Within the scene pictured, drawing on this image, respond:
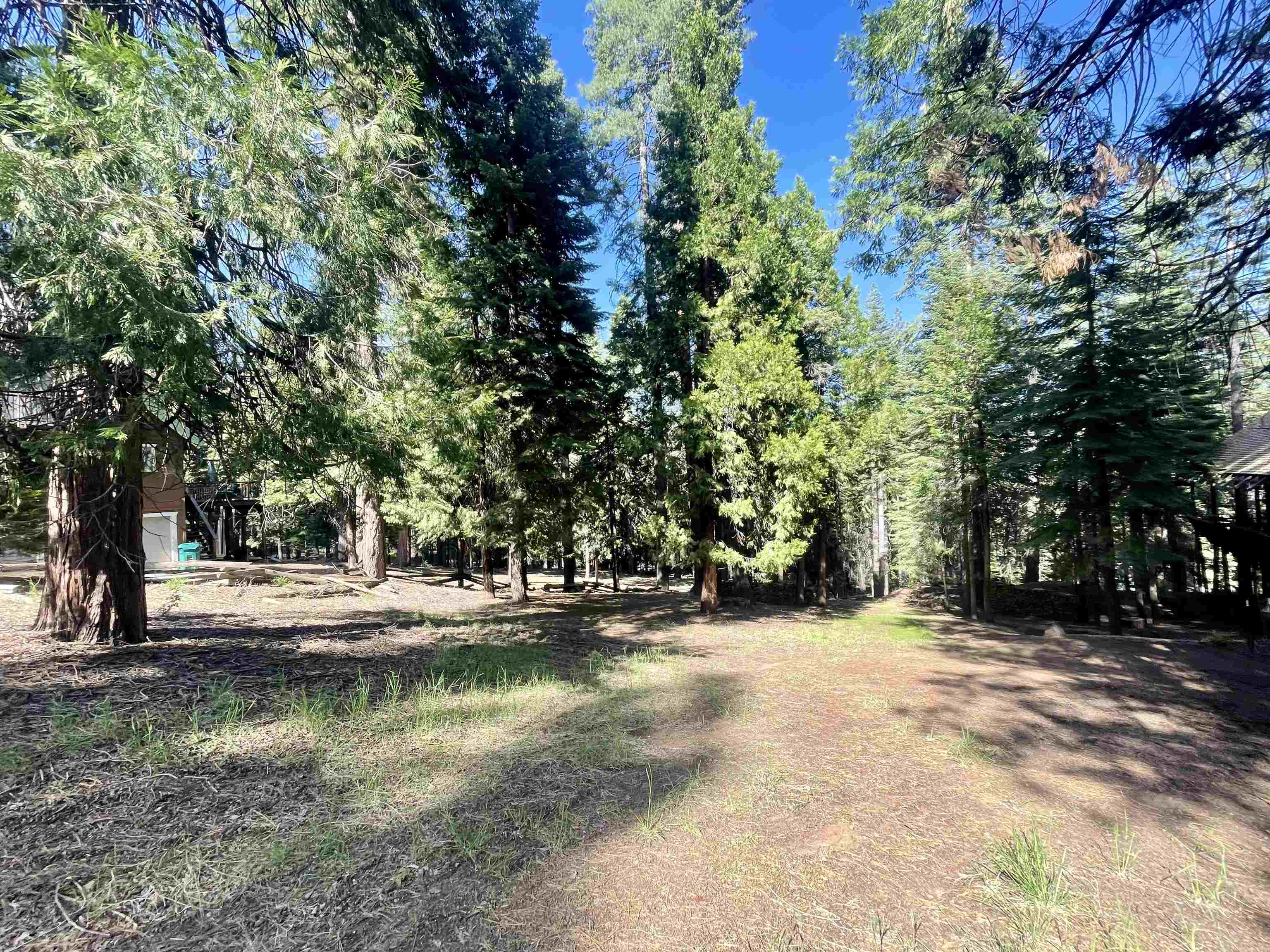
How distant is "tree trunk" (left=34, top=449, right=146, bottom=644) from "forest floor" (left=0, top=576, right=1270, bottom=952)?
279 millimetres

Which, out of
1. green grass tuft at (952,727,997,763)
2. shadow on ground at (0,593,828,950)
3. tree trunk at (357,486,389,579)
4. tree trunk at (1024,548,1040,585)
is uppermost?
tree trunk at (357,486,389,579)

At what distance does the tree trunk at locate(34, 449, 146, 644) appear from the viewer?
185 inches

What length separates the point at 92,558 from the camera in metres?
4.78

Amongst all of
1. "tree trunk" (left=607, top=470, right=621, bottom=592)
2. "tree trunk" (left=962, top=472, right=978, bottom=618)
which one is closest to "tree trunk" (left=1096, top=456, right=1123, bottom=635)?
"tree trunk" (left=962, top=472, right=978, bottom=618)

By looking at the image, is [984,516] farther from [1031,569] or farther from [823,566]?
[1031,569]

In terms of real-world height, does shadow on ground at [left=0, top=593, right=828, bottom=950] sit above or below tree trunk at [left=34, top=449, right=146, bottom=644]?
below

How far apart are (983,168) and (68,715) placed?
760 centimetres

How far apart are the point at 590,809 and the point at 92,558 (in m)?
4.85

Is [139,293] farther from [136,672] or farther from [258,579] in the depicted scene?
[258,579]

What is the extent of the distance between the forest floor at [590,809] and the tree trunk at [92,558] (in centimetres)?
28

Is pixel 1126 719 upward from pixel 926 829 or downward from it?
downward

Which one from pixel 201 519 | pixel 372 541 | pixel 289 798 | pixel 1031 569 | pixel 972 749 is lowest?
pixel 1031 569

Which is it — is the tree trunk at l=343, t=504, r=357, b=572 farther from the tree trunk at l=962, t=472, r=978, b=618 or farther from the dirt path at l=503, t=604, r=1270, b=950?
the tree trunk at l=962, t=472, r=978, b=618

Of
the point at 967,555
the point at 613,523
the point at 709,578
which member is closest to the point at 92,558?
the point at 709,578
